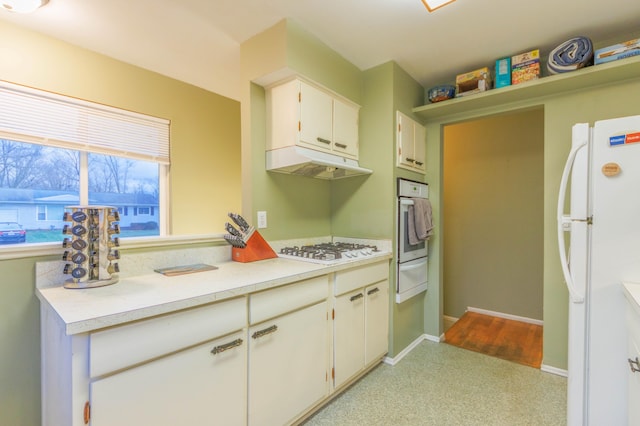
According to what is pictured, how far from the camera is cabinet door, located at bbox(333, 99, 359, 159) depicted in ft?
7.61

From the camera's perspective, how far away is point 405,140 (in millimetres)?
2531

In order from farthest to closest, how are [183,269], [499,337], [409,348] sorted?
[499,337] → [409,348] → [183,269]

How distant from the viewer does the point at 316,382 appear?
1.70 meters

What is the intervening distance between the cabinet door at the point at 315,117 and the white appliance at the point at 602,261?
144 centimetres

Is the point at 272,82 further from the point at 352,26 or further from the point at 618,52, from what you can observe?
the point at 618,52

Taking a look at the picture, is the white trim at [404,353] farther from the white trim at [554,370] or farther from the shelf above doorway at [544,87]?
the shelf above doorway at [544,87]

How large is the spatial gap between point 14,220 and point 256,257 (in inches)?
72.7

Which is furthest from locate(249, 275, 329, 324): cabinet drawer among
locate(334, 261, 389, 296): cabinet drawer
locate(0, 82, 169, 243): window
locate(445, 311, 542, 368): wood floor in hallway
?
locate(445, 311, 542, 368): wood floor in hallway

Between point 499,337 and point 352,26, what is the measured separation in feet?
9.96

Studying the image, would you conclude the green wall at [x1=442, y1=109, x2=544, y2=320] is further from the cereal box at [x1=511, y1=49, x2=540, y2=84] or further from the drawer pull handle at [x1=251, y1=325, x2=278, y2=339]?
the drawer pull handle at [x1=251, y1=325, x2=278, y2=339]

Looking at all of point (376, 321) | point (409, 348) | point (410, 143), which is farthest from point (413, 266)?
point (410, 143)

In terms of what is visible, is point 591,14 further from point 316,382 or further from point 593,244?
point 316,382

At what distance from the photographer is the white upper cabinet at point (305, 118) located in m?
2.02

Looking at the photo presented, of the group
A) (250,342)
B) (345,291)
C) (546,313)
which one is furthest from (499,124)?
(250,342)
